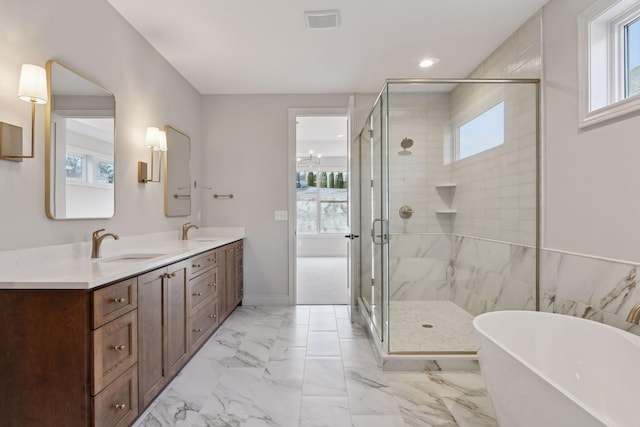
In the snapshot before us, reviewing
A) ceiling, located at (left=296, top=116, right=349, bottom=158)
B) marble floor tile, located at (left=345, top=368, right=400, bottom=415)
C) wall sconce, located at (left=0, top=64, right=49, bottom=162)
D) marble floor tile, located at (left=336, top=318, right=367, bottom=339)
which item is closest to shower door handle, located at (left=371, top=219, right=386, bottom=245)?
marble floor tile, located at (left=336, top=318, right=367, bottom=339)

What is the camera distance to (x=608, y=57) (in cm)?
191

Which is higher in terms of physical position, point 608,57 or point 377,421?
point 608,57

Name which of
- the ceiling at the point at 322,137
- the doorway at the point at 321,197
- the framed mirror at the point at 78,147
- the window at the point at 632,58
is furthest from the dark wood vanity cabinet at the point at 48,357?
the doorway at the point at 321,197

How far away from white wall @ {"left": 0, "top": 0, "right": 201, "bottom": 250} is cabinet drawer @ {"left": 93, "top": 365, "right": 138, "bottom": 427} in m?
0.83

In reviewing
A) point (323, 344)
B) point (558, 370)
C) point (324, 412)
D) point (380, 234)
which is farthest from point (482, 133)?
point (324, 412)

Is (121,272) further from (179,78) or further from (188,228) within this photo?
(179,78)

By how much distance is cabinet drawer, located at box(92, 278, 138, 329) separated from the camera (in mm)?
1413

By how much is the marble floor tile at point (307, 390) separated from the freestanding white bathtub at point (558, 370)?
1.47 ft

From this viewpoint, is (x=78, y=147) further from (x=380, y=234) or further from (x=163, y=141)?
(x=380, y=234)

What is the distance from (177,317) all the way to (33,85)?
1510mm

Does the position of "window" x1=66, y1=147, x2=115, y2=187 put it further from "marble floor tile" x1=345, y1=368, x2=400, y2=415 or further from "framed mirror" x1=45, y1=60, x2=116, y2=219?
"marble floor tile" x1=345, y1=368, x2=400, y2=415

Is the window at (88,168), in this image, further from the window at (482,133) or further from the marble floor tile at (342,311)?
the window at (482,133)

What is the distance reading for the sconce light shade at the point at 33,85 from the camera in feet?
5.13

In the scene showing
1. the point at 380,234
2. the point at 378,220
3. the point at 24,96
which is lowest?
the point at 380,234
